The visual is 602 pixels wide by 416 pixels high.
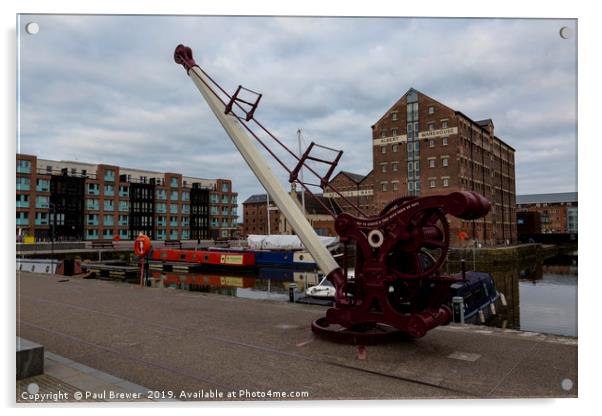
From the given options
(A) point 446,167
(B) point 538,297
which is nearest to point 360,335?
(B) point 538,297

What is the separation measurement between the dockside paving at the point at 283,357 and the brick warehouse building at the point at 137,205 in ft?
115

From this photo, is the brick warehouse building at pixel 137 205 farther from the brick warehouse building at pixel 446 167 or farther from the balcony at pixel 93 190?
the brick warehouse building at pixel 446 167

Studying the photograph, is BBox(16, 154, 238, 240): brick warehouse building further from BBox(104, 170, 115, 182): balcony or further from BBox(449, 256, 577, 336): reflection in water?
BBox(449, 256, 577, 336): reflection in water

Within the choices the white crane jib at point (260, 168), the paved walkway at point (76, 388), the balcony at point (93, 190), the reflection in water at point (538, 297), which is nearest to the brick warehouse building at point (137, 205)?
the balcony at point (93, 190)

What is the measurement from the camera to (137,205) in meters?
76.6

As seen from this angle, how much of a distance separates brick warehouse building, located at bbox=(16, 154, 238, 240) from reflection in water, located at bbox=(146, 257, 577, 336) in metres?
14.3

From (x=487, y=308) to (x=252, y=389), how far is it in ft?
62.7

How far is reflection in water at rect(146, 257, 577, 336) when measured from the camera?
22.8 metres

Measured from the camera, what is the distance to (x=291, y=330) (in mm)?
12305

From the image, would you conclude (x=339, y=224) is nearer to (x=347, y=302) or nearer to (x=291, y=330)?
(x=347, y=302)

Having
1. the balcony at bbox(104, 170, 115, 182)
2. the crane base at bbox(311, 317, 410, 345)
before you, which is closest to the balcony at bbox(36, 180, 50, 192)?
the crane base at bbox(311, 317, 410, 345)

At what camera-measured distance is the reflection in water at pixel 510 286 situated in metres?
22.8

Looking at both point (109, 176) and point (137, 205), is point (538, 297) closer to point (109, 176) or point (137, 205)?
point (137, 205)
